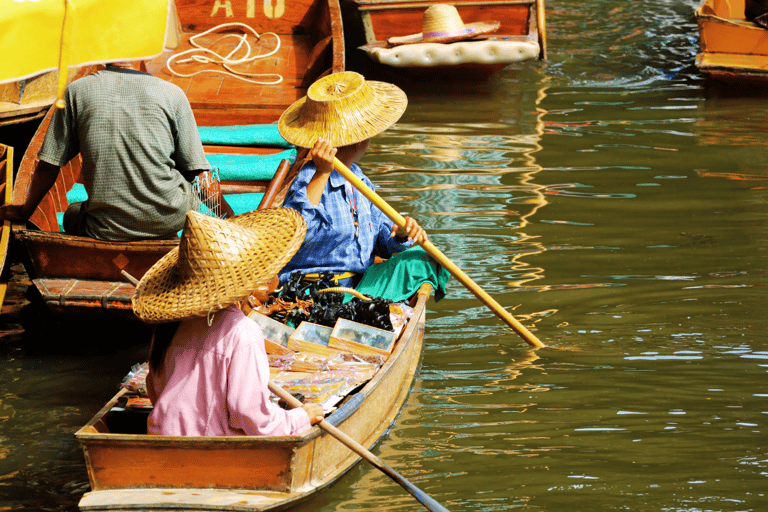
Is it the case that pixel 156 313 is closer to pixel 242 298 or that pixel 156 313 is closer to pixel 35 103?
pixel 242 298

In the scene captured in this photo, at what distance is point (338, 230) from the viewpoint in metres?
4.14

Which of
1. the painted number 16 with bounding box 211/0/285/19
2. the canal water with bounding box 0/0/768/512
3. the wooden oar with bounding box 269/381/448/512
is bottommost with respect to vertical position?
the canal water with bounding box 0/0/768/512

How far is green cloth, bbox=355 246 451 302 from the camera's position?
433 centimetres

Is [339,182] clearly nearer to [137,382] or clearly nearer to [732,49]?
[137,382]

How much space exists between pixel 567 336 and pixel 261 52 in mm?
Result: 4327

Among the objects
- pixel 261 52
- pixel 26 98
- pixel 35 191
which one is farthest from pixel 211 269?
pixel 261 52

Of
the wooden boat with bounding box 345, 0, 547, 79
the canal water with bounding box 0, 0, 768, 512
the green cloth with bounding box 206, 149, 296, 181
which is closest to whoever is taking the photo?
the canal water with bounding box 0, 0, 768, 512

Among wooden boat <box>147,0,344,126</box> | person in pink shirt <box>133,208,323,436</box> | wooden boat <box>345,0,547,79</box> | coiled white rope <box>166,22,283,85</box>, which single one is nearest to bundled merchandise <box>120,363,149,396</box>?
person in pink shirt <box>133,208,323,436</box>

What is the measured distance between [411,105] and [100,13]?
528 centimetres

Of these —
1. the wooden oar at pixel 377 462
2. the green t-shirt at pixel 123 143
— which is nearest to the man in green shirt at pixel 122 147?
the green t-shirt at pixel 123 143

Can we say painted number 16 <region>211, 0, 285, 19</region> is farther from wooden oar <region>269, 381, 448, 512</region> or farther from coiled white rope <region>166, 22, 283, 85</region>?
wooden oar <region>269, 381, 448, 512</region>

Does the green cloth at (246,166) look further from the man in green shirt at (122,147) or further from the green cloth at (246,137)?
the man in green shirt at (122,147)

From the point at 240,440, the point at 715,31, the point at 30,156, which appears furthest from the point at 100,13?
the point at 715,31

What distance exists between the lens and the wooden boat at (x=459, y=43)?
8539 millimetres
